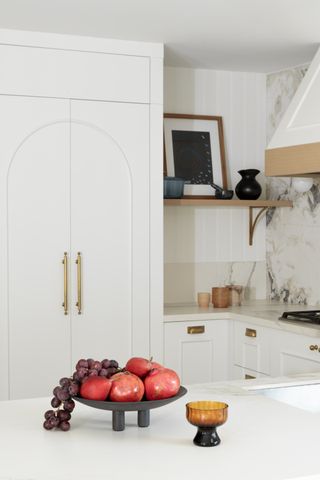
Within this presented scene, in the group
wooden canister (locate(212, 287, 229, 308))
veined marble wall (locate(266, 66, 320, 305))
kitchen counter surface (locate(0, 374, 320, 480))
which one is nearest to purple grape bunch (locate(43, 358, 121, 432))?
kitchen counter surface (locate(0, 374, 320, 480))

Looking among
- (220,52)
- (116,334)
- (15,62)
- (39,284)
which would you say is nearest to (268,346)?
(116,334)

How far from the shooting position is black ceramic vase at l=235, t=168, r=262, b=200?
16.3ft

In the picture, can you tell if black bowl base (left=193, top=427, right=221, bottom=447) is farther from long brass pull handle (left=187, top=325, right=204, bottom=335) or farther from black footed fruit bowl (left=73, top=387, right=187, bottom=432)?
long brass pull handle (left=187, top=325, right=204, bottom=335)

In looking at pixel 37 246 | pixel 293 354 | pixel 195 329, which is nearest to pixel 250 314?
pixel 195 329

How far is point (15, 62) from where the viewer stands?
13.5 ft

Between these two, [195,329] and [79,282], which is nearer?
[79,282]

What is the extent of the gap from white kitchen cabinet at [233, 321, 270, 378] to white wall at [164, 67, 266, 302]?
26.3 inches

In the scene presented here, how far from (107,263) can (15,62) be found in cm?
120

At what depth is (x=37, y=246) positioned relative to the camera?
4.20m

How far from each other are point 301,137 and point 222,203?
874 millimetres

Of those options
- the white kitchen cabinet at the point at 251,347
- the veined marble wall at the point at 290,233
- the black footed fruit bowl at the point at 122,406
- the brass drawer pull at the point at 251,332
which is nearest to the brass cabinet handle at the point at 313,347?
the white kitchen cabinet at the point at 251,347

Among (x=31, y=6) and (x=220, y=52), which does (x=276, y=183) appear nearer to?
(x=220, y=52)

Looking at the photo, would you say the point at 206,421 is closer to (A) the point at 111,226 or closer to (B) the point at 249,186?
(A) the point at 111,226

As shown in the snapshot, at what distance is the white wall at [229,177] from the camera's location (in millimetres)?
5059
